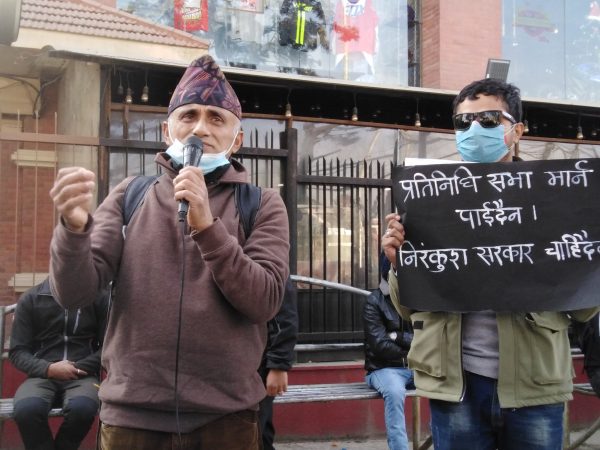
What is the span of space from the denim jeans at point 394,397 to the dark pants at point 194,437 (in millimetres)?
3108

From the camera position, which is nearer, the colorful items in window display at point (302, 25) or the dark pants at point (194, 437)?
the dark pants at point (194, 437)

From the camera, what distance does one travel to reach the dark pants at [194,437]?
1.96m

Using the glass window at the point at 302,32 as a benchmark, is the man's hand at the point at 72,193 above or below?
below

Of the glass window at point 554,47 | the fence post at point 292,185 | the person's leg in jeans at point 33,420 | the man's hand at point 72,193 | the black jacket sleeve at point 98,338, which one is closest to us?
the man's hand at point 72,193

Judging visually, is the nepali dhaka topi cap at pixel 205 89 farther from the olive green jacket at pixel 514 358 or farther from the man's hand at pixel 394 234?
the olive green jacket at pixel 514 358

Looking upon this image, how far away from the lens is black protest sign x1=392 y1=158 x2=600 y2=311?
8.48ft

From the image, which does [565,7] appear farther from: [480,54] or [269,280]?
[269,280]

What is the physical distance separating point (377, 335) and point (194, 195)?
3.70 metres

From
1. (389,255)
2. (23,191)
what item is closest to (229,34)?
(23,191)

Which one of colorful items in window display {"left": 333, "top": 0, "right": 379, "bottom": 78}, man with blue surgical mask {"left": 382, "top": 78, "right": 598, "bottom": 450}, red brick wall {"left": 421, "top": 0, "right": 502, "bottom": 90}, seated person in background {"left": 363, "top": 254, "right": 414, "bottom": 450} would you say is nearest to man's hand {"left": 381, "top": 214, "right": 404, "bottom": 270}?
man with blue surgical mask {"left": 382, "top": 78, "right": 598, "bottom": 450}

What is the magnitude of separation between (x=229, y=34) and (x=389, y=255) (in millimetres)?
5880

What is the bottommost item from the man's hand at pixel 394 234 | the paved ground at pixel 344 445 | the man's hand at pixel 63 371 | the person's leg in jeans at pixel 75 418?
the paved ground at pixel 344 445

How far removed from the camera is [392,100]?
718 cm

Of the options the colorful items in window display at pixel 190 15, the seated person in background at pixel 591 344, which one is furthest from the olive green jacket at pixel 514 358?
the colorful items in window display at pixel 190 15
